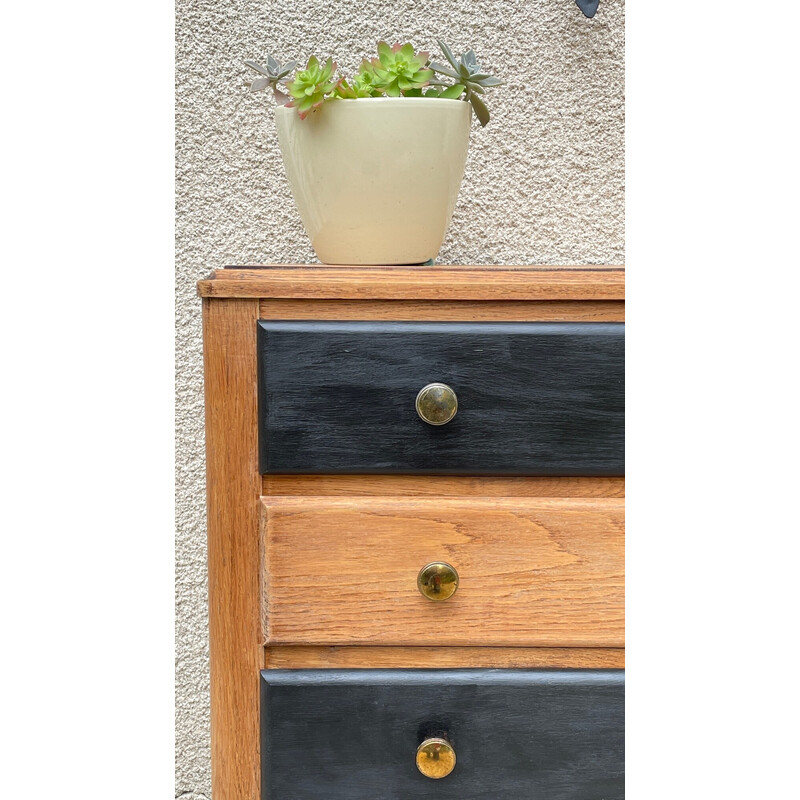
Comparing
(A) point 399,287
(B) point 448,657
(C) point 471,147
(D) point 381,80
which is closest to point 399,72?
(D) point 381,80

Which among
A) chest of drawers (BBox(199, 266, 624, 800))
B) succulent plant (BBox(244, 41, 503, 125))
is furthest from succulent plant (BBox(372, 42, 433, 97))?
chest of drawers (BBox(199, 266, 624, 800))

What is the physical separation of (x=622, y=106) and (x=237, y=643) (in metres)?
0.85

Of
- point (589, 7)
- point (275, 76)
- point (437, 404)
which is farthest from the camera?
point (589, 7)

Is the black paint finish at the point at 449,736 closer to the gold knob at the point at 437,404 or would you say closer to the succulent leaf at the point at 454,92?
the gold knob at the point at 437,404

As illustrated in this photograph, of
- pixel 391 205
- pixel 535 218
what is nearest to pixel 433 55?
pixel 535 218

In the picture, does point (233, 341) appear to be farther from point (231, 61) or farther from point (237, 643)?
point (231, 61)

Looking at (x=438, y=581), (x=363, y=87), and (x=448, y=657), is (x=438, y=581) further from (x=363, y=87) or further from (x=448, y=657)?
(x=363, y=87)

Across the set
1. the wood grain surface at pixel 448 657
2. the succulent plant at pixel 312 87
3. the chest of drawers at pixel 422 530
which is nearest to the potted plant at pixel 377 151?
the succulent plant at pixel 312 87

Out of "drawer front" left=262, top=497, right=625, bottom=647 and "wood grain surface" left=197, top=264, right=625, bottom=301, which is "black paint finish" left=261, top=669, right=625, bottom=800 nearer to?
"drawer front" left=262, top=497, right=625, bottom=647

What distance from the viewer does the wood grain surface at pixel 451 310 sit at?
0.60 metres

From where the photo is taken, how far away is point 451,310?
1.98 ft

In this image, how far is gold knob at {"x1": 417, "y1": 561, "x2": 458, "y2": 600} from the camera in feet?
1.98

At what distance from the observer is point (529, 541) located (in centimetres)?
61

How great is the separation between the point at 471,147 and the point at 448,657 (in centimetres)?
69
